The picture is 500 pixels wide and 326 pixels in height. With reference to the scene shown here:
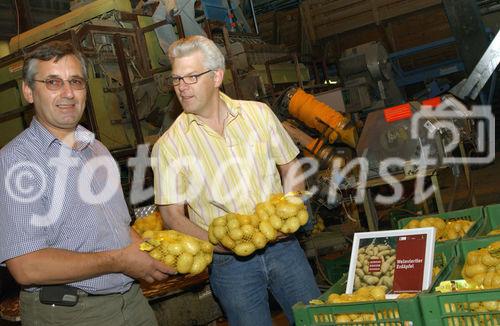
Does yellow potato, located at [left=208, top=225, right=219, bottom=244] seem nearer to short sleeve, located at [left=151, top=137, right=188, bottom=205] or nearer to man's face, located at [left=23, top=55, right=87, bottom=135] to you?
short sleeve, located at [left=151, top=137, right=188, bottom=205]

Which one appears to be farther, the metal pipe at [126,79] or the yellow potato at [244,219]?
the metal pipe at [126,79]

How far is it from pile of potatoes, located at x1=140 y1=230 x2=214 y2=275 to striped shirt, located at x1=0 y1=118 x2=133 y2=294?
0.14 meters

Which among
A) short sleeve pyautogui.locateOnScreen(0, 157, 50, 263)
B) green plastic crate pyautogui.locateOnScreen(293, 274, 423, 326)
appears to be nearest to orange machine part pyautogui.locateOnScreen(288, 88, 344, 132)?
green plastic crate pyautogui.locateOnScreen(293, 274, 423, 326)

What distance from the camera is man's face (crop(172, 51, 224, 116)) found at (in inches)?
102

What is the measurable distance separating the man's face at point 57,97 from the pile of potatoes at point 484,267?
189 cm

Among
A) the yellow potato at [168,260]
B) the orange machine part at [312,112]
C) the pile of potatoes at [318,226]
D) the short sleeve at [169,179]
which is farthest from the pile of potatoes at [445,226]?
the pile of potatoes at [318,226]

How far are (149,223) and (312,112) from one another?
9.17 ft

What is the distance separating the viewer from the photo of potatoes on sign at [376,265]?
257 cm

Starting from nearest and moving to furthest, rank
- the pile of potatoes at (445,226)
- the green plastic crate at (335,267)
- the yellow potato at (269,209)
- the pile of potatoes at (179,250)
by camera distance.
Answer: the pile of potatoes at (179,250) < the yellow potato at (269,209) < the pile of potatoes at (445,226) < the green plastic crate at (335,267)

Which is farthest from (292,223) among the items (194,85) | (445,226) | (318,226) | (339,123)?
(318,226)

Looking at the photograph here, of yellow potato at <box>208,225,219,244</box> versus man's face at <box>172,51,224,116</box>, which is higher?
man's face at <box>172,51,224,116</box>

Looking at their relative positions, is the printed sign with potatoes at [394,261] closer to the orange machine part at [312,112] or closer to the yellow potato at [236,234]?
the yellow potato at [236,234]

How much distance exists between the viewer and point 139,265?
2.24m

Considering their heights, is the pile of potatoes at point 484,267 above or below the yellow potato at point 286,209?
below
